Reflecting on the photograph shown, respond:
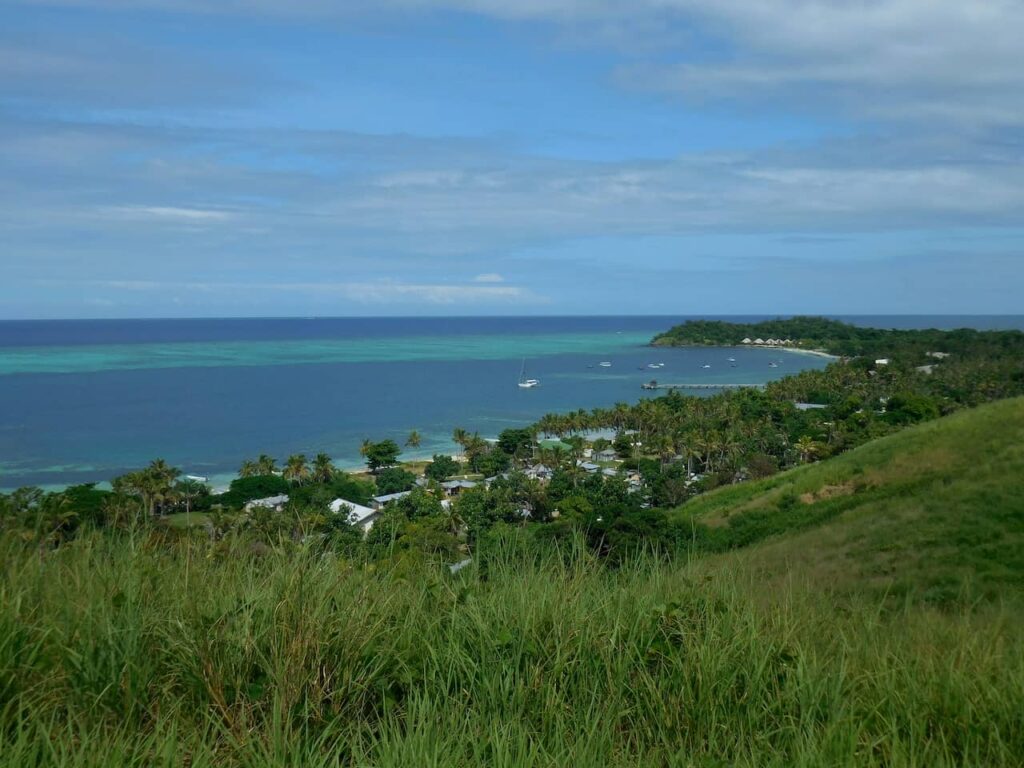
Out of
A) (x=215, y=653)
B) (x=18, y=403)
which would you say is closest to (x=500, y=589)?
(x=215, y=653)

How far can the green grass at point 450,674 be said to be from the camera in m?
3.18

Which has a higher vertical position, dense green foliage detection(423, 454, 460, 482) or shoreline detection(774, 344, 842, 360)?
shoreline detection(774, 344, 842, 360)

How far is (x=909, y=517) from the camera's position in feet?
46.1

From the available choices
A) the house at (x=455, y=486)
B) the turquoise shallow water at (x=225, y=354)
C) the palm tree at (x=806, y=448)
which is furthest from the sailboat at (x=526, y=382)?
the house at (x=455, y=486)

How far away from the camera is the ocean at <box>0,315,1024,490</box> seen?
64.9 m

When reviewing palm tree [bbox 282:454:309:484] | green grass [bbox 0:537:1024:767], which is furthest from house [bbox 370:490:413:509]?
green grass [bbox 0:537:1024:767]

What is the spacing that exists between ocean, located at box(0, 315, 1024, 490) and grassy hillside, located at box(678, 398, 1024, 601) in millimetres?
41311

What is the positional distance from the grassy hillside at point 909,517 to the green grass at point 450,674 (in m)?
2.64

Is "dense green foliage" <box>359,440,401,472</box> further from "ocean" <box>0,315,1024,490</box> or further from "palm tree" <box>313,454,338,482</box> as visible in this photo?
"ocean" <box>0,315,1024,490</box>

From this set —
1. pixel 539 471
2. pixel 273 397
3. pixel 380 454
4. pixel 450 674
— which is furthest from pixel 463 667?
pixel 273 397

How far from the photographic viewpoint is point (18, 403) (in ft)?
288

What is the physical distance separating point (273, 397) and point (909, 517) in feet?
286

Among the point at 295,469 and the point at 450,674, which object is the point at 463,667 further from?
the point at 295,469

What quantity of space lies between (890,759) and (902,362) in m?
99.1
